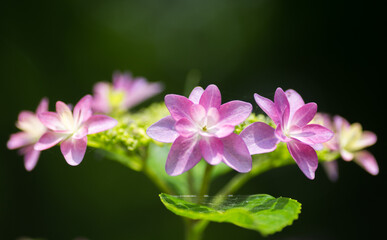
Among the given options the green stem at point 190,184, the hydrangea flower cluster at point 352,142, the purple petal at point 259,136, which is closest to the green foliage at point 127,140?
the green stem at point 190,184

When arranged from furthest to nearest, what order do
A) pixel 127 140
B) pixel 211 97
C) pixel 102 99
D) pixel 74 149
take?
pixel 102 99
pixel 127 140
pixel 74 149
pixel 211 97

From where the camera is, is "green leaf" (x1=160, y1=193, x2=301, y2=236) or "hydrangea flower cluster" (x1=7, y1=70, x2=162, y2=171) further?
"hydrangea flower cluster" (x1=7, y1=70, x2=162, y2=171)

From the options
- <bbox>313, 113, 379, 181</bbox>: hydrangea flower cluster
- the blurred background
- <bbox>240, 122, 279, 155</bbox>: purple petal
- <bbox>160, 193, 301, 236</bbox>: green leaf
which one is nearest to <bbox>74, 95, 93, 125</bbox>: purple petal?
<bbox>160, 193, 301, 236</bbox>: green leaf

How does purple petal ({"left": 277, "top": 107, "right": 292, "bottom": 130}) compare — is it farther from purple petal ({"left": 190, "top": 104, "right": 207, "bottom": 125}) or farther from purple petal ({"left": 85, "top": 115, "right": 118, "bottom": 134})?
purple petal ({"left": 85, "top": 115, "right": 118, "bottom": 134})

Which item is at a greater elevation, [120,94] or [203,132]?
[120,94]

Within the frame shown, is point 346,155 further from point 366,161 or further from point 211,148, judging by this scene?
point 211,148


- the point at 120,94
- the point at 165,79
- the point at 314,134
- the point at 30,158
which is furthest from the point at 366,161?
the point at 165,79
